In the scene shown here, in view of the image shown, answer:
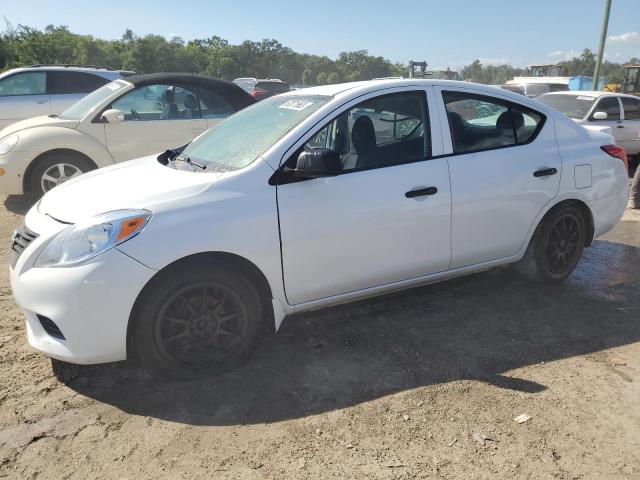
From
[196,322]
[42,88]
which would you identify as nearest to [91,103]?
[42,88]

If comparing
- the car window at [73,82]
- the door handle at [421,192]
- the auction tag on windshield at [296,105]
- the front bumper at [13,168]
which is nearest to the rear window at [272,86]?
the car window at [73,82]

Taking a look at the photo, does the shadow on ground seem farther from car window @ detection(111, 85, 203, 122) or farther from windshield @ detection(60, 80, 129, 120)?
windshield @ detection(60, 80, 129, 120)

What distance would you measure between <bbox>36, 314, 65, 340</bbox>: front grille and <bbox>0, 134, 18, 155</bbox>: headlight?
4.42 metres

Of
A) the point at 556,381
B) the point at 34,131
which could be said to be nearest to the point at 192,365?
the point at 556,381

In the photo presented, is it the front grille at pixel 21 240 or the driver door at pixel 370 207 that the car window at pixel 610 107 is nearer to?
the driver door at pixel 370 207

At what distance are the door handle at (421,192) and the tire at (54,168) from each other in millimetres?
4710

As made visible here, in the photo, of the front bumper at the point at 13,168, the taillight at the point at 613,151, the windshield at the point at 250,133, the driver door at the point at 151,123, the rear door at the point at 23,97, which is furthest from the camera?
the rear door at the point at 23,97

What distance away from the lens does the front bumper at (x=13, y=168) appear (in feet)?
20.9

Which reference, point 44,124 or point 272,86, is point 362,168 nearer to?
point 44,124

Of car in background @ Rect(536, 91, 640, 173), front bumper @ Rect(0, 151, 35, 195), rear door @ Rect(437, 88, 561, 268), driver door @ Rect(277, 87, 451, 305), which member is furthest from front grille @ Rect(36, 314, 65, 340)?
car in background @ Rect(536, 91, 640, 173)

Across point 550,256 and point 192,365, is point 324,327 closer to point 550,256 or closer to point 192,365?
point 192,365

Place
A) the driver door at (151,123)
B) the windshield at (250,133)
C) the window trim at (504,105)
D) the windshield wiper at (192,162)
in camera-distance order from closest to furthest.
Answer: the windshield at (250,133), the windshield wiper at (192,162), the window trim at (504,105), the driver door at (151,123)

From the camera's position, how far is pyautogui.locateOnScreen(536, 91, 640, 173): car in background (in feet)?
33.8

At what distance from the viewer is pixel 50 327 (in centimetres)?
286
